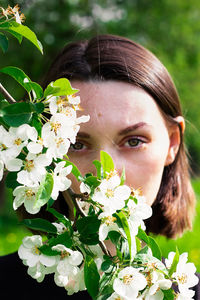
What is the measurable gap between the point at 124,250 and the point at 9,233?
182 inches

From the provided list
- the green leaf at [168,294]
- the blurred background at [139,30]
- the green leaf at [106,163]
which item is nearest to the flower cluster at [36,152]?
the green leaf at [106,163]

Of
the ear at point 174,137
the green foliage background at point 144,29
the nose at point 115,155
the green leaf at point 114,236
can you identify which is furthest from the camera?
the green foliage background at point 144,29

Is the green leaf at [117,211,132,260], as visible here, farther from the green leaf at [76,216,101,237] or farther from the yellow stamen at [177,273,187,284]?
the yellow stamen at [177,273,187,284]

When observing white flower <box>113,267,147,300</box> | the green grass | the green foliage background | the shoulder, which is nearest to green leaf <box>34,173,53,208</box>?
white flower <box>113,267,147,300</box>

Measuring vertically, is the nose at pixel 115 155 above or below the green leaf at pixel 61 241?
above

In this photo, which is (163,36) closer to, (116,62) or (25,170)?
(116,62)

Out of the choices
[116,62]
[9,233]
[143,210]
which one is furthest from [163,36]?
[143,210]

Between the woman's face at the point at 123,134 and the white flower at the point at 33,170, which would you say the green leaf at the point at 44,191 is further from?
the woman's face at the point at 123,134

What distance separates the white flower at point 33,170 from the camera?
847 millimetres

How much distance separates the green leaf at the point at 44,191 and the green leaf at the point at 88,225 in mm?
134

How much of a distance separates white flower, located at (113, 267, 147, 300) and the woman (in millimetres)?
604

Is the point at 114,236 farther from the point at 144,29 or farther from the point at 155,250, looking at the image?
the point at 144,29

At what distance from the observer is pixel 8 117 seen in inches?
33.3

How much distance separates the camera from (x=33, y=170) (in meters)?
0.85
